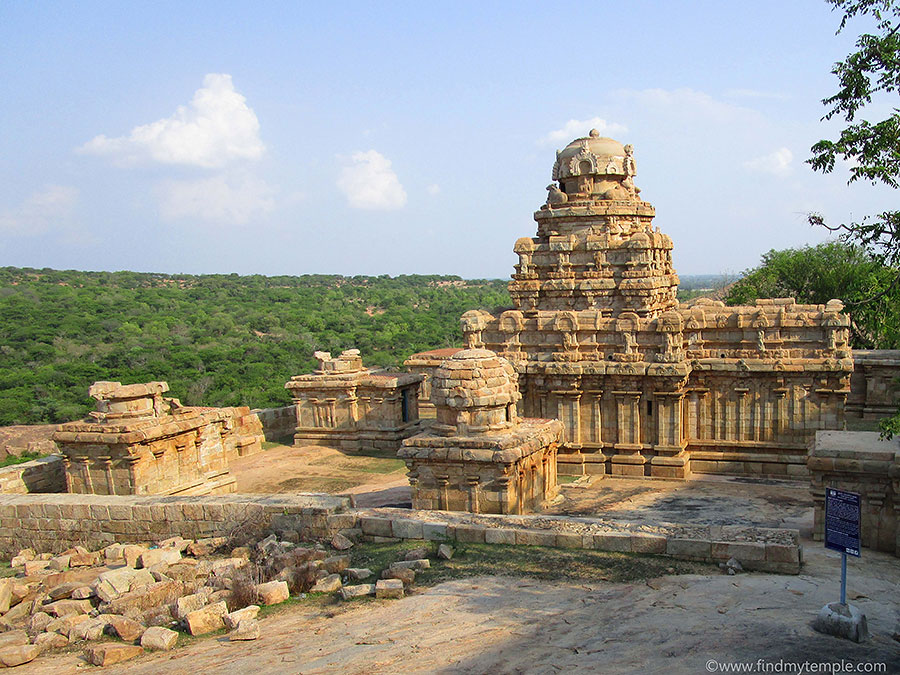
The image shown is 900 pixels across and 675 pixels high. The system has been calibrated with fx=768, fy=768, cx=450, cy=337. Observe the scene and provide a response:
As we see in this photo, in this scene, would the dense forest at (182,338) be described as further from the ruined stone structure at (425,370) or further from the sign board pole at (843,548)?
the sign board pole at (843,548)

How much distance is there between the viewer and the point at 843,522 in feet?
24.1

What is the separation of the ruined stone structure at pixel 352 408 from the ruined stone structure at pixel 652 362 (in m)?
3.23

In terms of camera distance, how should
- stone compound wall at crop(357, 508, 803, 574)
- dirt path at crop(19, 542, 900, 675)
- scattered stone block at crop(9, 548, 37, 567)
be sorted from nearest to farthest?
dirt path at crop(19, 542, 900, 675) → stone compound wall at crop(357, 508, 803, 574) → scattered stone block at crop(9, 548, 37, 567)

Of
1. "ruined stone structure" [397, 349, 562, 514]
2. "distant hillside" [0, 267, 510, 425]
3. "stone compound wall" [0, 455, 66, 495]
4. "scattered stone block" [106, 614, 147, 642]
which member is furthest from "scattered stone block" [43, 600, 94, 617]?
"distant hillside" [0, 267, 510, 425]

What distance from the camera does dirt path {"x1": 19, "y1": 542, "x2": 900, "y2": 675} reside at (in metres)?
6.51

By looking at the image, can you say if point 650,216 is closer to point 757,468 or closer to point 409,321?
point 757,468

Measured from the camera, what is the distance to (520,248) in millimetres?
18688

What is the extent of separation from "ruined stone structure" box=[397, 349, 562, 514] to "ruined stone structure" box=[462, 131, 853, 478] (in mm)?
4470

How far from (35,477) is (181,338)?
124 feet

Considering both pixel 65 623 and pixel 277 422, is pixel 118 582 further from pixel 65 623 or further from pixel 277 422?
pixel 277 422

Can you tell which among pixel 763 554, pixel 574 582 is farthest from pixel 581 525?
pixel 763 554

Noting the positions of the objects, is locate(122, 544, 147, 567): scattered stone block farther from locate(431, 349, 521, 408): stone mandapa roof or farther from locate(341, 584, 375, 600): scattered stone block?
locate(431, 349, 521, 408): stone mandapa roof

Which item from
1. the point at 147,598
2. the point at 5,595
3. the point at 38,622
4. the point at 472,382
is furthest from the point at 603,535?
the point at 5,595

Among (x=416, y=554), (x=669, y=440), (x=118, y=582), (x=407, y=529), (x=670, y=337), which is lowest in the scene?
(x=118, y=582)
